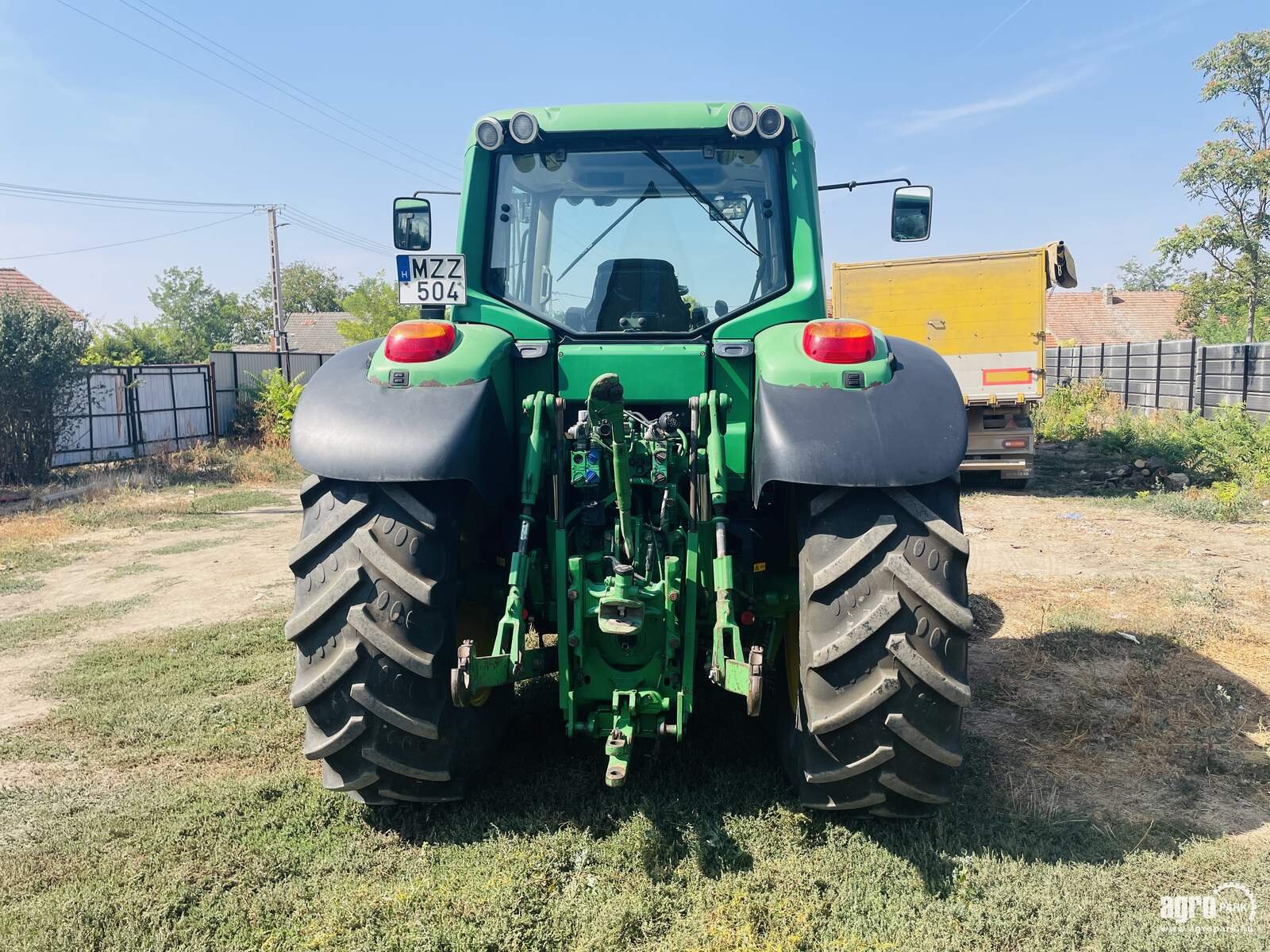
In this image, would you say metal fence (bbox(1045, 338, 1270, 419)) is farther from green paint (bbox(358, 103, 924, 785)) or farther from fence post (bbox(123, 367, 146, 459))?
fence post (bbox(123, 367, 146, 459))

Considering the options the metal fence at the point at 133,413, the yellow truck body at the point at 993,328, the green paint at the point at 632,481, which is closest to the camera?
the green paint at the point at 632,481

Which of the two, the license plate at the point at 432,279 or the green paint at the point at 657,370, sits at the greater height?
the license plate at the point at 432,279

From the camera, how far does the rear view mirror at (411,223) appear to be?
14.0ft

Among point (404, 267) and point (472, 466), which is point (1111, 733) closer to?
point (472, 466)

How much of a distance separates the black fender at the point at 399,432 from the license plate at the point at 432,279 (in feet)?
1.26

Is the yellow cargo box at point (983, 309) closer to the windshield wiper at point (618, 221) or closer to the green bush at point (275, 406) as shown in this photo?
the windshield wiper at point (618, 221)

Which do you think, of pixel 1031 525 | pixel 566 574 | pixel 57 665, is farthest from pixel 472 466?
pixel 1031 525

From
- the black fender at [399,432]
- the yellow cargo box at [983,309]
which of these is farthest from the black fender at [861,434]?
the yellow cargo box at [983,309]

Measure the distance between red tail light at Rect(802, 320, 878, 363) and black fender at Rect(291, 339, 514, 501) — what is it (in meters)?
1.16

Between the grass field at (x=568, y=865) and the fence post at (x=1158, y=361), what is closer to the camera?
the grass field at (x=568, y=865)

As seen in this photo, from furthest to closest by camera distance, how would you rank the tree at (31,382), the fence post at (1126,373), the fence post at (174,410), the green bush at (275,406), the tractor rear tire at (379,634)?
the fence post at (1126,373)
the green bush at (275,406)
the fence post at (174,410)
the tree at (31,382)
the tractor rear tire at (379,634)

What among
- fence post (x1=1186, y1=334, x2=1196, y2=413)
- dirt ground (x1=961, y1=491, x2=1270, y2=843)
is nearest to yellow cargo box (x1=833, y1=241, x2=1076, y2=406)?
dirt ground (x1=961, y1=491, x2=1270, y2=843)

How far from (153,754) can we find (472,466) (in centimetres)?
223

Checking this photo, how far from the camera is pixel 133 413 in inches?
576
